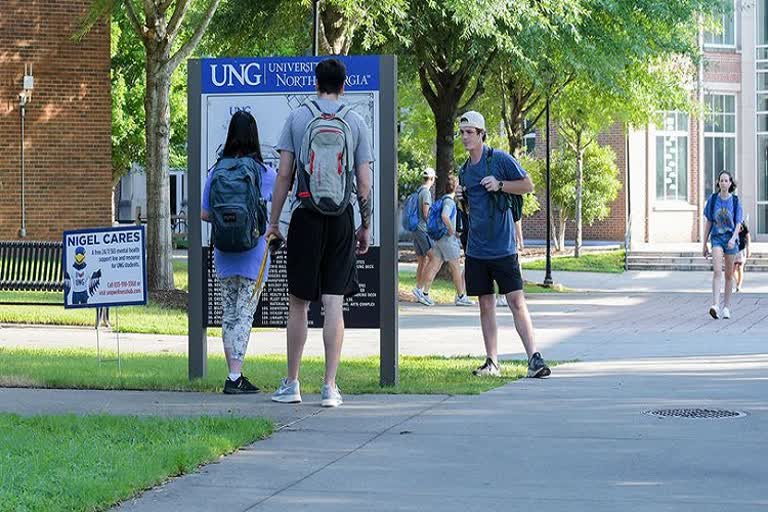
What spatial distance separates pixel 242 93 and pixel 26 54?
1607cm

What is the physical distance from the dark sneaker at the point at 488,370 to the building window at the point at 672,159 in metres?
34.2

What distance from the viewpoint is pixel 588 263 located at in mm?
36500

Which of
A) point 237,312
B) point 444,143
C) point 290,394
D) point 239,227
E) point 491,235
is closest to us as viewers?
point 290,394

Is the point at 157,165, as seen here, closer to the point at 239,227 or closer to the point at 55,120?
the point at 55,120

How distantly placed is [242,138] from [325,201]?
1.08 meters

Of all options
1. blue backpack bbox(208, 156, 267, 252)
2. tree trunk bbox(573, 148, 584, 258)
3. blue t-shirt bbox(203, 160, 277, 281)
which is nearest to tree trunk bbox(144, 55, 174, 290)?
blue t-shirt bbox(203, 160, 277, 281)

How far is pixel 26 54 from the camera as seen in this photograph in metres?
24.9

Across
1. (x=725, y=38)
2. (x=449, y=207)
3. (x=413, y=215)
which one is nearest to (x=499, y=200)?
(x=449, y=207)

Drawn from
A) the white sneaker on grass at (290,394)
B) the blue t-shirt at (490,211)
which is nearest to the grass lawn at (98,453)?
the white sneaker on grass at (290,394)

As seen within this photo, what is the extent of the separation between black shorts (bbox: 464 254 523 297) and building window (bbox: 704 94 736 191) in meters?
35.9

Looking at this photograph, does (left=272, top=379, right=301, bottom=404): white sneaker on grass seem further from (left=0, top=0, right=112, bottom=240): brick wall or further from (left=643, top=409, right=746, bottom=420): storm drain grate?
(left=0, top=0, right=112, bottom=240): brick wall

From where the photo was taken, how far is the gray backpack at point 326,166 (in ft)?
27.9

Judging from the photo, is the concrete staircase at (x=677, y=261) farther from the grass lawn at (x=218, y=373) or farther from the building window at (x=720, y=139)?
the grass lawn at (x=218, y=373)

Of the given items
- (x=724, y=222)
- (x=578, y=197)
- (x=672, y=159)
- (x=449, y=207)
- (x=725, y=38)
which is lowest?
(x=724, y=222)
